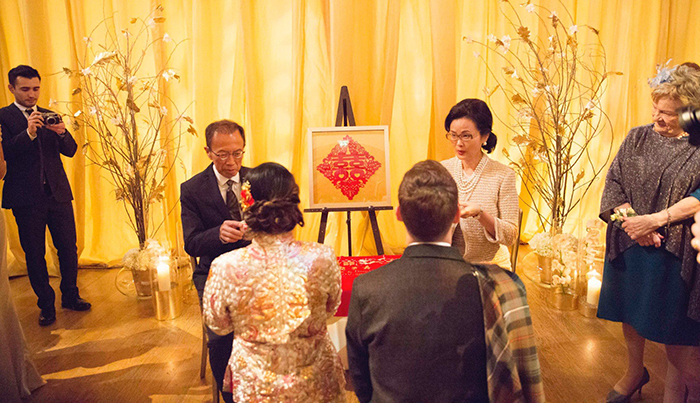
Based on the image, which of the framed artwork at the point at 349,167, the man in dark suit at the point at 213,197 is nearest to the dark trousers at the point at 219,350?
the man in dark suit at the point at 213,197

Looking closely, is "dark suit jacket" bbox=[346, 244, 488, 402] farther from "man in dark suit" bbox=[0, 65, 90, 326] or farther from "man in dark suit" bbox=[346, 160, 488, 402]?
"man in dark suit" bbox=[0, 65, 90, 326]

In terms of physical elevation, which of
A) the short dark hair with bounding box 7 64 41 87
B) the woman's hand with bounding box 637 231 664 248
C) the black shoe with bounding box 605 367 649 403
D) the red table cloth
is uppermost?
the short dark hair with bounding box 7 64 41 87

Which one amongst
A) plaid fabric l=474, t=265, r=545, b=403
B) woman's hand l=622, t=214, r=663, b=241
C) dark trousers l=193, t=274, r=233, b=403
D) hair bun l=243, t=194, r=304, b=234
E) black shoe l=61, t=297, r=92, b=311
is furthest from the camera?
black shoe l=61, t=297, r=92, b=311

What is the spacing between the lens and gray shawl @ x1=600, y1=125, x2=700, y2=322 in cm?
193

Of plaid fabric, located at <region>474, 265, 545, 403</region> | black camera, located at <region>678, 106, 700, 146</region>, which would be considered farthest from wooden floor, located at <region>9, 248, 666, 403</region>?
black camera, located at <region>678, 106, 700, 146</region>

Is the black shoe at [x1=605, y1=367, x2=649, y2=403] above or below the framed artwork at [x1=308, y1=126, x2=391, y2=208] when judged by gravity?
below

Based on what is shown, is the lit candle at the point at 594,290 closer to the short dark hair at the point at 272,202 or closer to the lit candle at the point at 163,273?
the short dark hair at the point at 272,202

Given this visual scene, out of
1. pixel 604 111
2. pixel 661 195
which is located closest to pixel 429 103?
pixel 604 111

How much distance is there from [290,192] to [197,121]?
2.99 m

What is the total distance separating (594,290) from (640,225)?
52.1 inches

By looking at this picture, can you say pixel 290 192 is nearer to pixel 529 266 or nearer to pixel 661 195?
pixel 661 195

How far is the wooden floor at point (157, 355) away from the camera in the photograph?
2.47 m

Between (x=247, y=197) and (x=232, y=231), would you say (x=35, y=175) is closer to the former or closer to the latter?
(x=232, y=231)

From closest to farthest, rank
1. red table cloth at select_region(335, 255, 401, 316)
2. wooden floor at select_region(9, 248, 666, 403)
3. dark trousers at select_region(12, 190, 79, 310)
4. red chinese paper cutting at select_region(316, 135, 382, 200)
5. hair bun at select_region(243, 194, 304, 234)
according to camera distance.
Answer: hair bun at select_region(243, 194, 304, 234) → red table cloth at select_region(335, 255, 401, 316) → wooden floor at select_region(9, 248, 666, 403) → red chinese paper cutting at select_region(316, 135, 382, 200) → dark trousers at select_region(12, 190, 79, 310)
